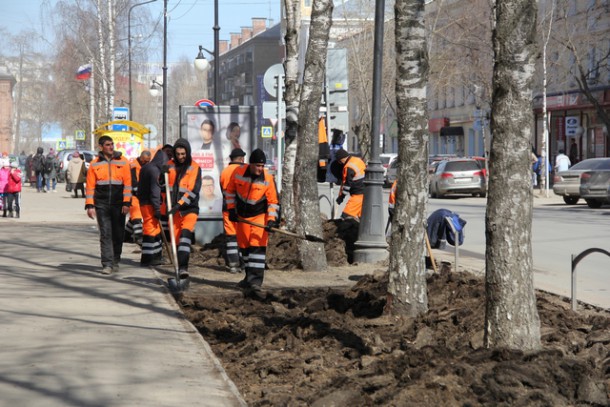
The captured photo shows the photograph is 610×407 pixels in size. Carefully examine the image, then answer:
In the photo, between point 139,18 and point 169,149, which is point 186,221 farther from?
point 139,18

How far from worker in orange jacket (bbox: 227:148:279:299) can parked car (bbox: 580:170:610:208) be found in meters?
19.4

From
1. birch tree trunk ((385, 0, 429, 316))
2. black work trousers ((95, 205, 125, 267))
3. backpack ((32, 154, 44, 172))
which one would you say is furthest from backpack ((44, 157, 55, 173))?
birch tree trunk ((385, 0, 429, 316))

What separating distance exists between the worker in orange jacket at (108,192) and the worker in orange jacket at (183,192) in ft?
3.05

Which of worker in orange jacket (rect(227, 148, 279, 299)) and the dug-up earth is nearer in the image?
the dug-up earth

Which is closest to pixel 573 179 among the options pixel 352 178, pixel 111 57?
pixel 352 178

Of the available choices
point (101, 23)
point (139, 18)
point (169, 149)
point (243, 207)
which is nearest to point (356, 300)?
point (243, 207)

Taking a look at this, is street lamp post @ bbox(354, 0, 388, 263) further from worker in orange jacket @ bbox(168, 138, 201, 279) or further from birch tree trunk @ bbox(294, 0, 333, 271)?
worker in orange jacket @ bbox(168, 138, 201, 279)

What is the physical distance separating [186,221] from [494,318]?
Result: 6.27 m

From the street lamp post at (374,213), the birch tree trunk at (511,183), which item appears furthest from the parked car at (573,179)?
the birch tree trunk at (511,183)

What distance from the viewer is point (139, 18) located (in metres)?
60.4

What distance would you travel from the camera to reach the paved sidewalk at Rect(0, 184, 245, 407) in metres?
6.55

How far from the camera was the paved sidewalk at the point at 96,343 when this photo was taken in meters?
6.55

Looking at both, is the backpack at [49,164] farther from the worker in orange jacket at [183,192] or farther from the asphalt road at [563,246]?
the worker in orange jacket at [183,192]

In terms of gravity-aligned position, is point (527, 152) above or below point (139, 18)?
below
